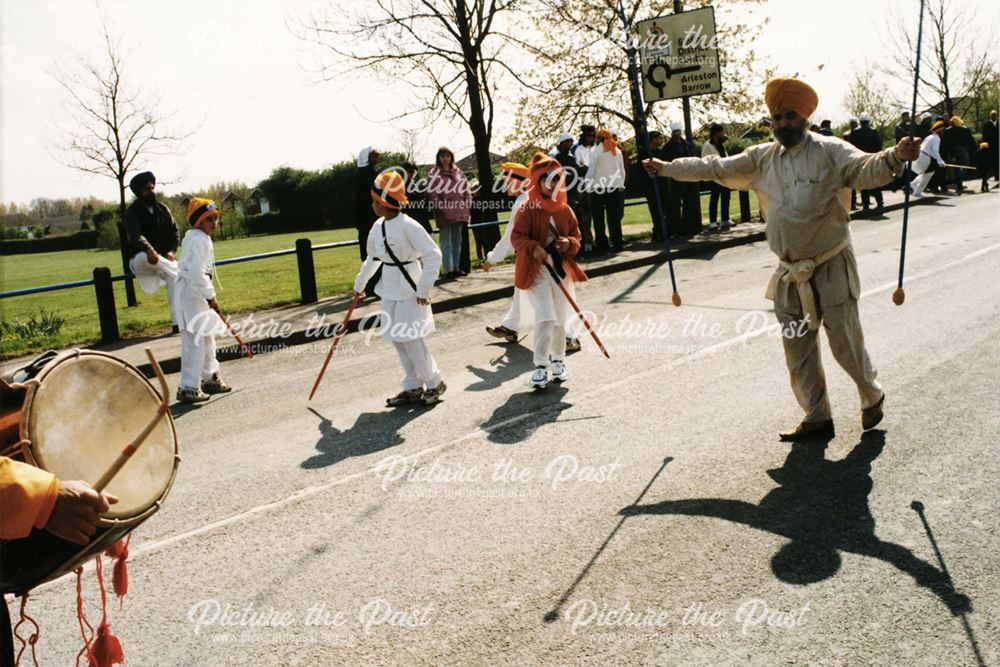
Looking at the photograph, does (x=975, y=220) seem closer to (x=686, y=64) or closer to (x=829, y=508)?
(x=686, y=64)

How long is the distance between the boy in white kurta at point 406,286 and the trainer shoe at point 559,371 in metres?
1.02

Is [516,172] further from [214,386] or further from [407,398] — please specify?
[214,386]

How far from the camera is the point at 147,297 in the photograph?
19.8m

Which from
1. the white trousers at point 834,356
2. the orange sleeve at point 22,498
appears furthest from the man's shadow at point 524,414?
the orange sleeve at point 22,498

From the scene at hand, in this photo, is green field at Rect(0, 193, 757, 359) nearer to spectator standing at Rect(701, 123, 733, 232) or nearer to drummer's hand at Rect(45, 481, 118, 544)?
spectator standing at Rect(701, 123, 733, 232)

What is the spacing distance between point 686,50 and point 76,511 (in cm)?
1738

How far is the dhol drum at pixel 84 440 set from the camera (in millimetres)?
2479

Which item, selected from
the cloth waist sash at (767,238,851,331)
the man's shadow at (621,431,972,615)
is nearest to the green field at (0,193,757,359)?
the cloth waist sash at (767,238,851,331)

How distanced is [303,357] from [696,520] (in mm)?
7106

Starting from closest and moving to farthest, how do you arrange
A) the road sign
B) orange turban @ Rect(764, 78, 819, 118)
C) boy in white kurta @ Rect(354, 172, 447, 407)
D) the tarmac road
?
the tarmac road → orange turban @ Rect(764, 78, 819, 118) → boy in white kurta @ Rect(354, 172, 447, 407) → the road sign

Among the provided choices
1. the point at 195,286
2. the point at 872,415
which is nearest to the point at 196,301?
the point at 195,286

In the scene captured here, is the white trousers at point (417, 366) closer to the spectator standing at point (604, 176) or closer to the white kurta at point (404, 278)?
the white kurta at point (404, 278)

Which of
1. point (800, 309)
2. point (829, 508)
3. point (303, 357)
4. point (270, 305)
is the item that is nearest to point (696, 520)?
point (829, 508)

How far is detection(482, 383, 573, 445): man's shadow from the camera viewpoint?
661cm
